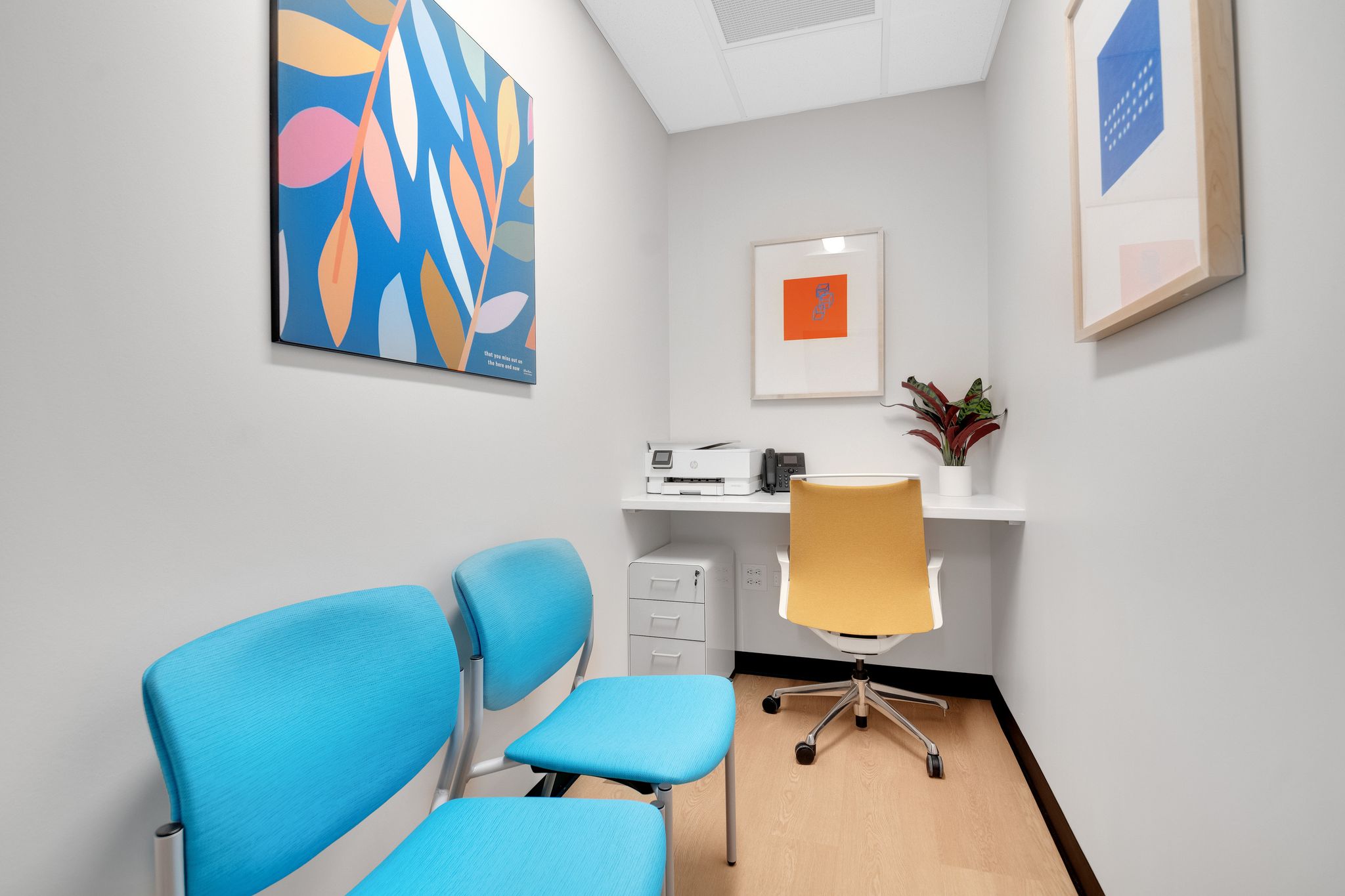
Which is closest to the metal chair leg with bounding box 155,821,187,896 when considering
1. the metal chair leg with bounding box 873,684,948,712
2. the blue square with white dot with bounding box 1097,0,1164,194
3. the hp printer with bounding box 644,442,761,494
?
the blue square with white dot with bounding box 1097,0,1164,194

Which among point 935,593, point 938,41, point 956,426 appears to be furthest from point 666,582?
point 938,41

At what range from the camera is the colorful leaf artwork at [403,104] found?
128 centimetres

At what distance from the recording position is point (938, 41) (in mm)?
2383

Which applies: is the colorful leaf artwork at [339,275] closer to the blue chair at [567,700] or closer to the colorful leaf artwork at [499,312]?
the colorful leaf artwork at [499,312]

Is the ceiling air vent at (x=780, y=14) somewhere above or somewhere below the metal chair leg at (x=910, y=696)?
above

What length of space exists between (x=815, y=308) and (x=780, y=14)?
1157 mm

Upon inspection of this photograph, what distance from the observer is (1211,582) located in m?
0.91

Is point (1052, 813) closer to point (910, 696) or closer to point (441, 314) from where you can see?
point (910, 696)

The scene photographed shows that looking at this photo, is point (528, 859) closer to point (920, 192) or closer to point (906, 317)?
point (906, 317)

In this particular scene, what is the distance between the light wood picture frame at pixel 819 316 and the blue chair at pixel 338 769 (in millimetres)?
2121

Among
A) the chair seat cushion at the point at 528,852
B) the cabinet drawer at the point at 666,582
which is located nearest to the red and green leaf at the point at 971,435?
the cabinet drawer at the point at 666,582

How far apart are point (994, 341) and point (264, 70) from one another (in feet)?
A: 8.29

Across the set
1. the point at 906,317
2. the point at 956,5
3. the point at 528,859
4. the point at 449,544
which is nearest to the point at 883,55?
the point at 956,5

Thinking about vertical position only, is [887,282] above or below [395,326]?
above
